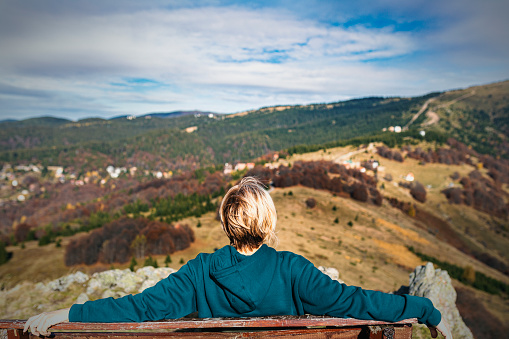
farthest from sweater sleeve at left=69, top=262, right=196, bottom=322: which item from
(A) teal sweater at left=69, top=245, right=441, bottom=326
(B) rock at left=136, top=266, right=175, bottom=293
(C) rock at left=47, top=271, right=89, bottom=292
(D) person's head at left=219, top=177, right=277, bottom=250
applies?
(C) rock at left=47, top=271, right=89, bottom=292

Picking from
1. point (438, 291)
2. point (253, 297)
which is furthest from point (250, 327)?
point (438, 291)

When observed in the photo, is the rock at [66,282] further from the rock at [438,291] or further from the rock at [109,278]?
the rock at [438,291]

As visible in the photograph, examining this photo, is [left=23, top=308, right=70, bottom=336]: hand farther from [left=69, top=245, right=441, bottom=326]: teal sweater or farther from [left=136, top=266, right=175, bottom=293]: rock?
[left=136, top=266, right=175, bottom=293]: rock

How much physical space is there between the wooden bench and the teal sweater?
0.08m

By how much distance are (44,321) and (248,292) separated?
4.79ft

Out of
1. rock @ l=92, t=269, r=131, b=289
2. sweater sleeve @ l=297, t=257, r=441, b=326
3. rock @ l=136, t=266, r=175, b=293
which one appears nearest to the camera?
sweater sleeve @ l=297, t=257, r=441, b=326

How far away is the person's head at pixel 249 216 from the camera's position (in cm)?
216

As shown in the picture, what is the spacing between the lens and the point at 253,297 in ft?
6.66

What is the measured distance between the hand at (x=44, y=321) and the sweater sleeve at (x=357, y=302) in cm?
174

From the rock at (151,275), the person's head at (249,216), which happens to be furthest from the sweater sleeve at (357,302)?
the rock at (151,275)

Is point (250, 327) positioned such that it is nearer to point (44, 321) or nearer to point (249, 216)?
point (249, 216)

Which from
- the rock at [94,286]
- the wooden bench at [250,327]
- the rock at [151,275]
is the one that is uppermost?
the wooden bench at [250,327]

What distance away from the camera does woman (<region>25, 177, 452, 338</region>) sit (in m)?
1.93

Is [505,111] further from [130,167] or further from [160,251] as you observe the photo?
[130,167]
